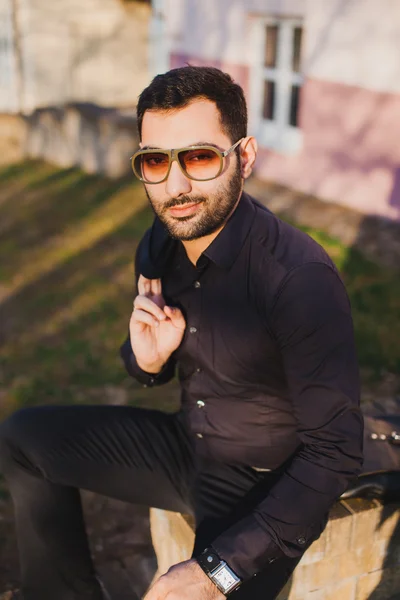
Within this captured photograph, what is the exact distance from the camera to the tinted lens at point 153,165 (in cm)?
224

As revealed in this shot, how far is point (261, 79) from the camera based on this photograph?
8.71 metres

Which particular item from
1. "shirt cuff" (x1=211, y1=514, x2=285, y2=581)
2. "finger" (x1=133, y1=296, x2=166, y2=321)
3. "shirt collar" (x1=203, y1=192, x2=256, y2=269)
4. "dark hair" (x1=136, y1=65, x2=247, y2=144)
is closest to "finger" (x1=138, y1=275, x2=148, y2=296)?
"finger" (x1=133, y1=296, x2=166, y2=321)

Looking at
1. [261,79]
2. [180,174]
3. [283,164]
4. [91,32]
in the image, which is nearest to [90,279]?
[283,164]

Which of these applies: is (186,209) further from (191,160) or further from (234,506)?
(234,506)

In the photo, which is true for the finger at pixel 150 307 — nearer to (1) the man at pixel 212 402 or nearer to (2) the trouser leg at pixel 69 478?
(1) the man at pixel 212 402

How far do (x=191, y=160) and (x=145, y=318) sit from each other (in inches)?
22.0

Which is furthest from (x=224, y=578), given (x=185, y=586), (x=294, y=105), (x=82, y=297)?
(x=294, y=105)

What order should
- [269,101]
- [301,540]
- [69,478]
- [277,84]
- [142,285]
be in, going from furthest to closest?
[269,101] < [277,84] < [142,285] < [69,478] < [301,540]

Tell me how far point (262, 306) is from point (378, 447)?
72 centimetres

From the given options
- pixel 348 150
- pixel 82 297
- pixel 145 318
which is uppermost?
pixel 145 318

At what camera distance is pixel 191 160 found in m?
2.21

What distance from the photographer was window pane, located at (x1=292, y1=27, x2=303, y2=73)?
8.12 meters

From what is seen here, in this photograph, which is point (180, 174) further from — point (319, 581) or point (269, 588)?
point (319, 581)

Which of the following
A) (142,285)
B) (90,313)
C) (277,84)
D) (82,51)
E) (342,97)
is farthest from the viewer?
(82,51)
